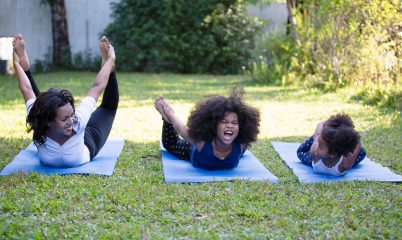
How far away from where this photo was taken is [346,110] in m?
9.43

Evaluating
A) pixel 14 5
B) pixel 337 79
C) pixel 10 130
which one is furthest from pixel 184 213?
pixel 14 5

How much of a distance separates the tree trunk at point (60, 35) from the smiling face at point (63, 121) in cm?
1182

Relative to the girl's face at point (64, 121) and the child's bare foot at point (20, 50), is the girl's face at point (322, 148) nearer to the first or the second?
the girl's face at point (64, 121)

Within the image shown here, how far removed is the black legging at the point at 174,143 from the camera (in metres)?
5.76

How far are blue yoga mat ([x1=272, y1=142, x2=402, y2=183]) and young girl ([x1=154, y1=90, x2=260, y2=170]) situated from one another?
533 millimetres

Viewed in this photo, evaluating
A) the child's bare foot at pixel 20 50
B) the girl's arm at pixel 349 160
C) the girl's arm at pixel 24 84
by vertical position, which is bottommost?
the girl's arm at pixel 349 160

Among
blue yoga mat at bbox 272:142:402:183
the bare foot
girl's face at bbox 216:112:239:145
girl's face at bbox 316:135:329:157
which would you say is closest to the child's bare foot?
the bare foot

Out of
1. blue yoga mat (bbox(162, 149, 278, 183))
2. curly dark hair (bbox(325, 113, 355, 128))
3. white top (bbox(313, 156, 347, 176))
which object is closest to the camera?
blue yoga mat (bbox(162, 149, 278, 183))

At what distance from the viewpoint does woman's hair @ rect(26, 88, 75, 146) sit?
16.6 ft

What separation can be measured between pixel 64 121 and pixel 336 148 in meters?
2.28

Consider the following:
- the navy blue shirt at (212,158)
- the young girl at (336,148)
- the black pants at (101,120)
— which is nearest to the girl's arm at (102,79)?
the black pants at (101,120)

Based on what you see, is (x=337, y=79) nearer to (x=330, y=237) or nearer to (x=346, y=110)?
(x=346, y=110)

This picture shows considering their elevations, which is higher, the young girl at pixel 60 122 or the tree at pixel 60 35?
the young girl at pixel 60 122

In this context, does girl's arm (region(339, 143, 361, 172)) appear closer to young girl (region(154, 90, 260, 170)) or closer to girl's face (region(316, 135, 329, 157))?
girl's face (region(316, 135, 329, 157))
